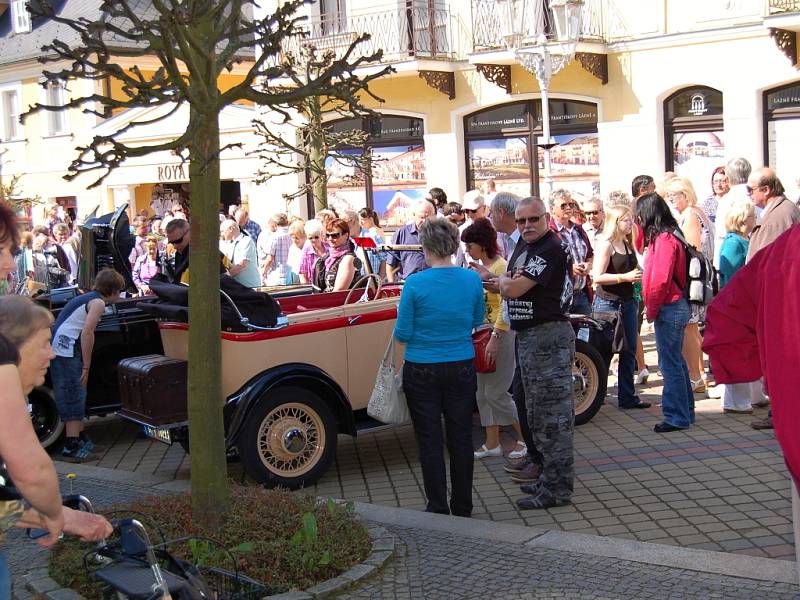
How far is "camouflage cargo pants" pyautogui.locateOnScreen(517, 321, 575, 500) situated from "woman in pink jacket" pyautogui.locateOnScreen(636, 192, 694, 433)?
2.02 m

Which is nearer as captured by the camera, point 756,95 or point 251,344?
point 251,344

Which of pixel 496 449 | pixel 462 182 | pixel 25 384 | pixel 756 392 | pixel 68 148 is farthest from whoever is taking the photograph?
pixel 68 148

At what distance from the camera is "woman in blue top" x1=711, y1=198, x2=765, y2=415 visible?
367 inches

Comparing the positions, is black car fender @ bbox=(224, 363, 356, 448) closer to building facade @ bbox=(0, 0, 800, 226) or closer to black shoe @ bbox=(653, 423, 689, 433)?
black shoe @ bbox=(653, 423, 689, 433)

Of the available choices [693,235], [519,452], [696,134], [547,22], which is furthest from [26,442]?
[547,22]

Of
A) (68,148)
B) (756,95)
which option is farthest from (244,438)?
(68,148)

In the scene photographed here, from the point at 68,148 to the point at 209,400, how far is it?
30884 mm

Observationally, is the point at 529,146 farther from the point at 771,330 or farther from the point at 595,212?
the point at 771,330

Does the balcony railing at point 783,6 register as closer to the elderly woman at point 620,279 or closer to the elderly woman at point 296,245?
the elderly woman at point 296,245

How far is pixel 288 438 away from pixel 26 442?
4.41 m

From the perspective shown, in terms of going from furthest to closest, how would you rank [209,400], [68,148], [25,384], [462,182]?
1. [68,148]
2. [462,182]
3. [209,400]
4. [25,384]

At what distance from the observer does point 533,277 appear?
679 cm

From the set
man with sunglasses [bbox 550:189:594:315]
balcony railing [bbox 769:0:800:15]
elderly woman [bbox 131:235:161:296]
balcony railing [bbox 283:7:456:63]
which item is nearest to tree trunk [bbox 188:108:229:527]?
man with sunglasses [bbox 550:189:594:315]

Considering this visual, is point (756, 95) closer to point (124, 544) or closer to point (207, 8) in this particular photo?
point (207, 8)
